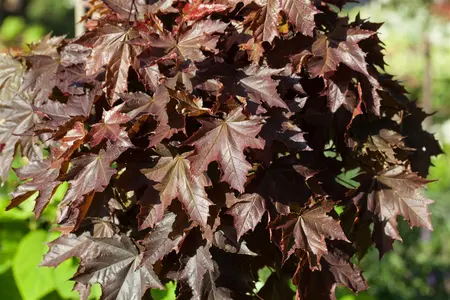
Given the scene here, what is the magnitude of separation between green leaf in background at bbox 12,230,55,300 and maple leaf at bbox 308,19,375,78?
1.30 m

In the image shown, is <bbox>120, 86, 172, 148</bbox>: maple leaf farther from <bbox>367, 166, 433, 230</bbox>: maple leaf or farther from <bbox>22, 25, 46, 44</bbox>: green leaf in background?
<bbox>22, 25, 46, 44</bbox>: green leaf in background

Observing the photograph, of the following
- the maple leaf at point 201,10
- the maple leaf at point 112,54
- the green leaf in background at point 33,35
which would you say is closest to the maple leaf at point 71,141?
the maple leaf at point 112,54

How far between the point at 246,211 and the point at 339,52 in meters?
0.47

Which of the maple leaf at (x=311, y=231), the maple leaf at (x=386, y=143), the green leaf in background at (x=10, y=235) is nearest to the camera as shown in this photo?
the maple leaf at (x=311, y=231)

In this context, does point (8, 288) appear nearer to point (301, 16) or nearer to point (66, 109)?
point (66, 109)

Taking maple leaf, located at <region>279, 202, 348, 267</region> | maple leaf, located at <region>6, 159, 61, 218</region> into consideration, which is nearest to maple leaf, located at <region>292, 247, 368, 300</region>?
maple leaf, located at <region>279, 202, 348, 267</region>

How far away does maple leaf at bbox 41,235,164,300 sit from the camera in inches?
58.6

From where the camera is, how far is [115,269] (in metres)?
1.52

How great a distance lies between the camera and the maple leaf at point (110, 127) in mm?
1365

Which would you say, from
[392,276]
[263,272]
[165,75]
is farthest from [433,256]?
[165,75]

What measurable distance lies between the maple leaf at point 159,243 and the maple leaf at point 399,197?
0.54m

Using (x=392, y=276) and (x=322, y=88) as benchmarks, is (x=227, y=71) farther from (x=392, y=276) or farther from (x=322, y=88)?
(x=392, y=276)

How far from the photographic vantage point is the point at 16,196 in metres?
1.55

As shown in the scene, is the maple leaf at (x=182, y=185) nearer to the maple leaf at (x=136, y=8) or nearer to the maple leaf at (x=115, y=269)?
the maple leaf at (x=115, y=269)
